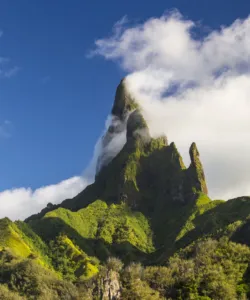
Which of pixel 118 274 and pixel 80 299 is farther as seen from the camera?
pixel 118 274

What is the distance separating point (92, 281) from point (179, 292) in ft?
84.2

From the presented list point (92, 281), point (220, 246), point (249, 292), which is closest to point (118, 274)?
point (92, 281)

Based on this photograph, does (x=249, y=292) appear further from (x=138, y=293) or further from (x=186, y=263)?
(x=138, y=293)

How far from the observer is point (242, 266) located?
170 meters

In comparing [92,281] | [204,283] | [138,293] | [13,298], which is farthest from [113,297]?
[13,298]

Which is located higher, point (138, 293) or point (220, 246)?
point (220, 246)

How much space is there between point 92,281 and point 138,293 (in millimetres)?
20104

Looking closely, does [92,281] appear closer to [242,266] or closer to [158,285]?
[158,285]

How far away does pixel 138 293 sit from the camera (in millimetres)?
136375

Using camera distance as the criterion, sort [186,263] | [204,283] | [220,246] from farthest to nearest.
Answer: [220,246] < [186,263] < [204,283]

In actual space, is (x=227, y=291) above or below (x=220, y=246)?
below

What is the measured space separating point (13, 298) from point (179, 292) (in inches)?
2873

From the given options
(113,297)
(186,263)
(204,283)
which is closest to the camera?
(113,297)

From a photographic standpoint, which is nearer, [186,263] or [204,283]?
[204,283]
